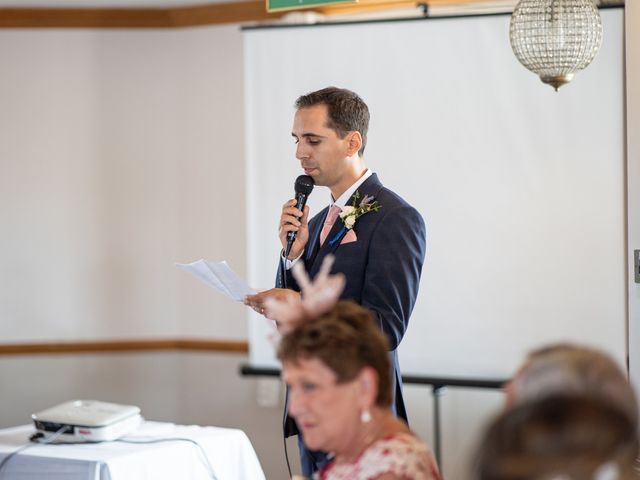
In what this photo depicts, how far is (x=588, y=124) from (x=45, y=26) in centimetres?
283

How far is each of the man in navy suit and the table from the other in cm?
49

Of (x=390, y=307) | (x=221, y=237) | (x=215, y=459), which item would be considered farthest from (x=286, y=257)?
(x=221, y=237)

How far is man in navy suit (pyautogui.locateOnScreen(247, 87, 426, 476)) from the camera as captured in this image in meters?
2.69

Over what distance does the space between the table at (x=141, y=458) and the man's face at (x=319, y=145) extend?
3.29ft

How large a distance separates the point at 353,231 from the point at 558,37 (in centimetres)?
108

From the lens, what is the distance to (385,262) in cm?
269

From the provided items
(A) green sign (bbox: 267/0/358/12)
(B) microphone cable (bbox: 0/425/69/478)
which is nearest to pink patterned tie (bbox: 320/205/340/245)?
(A) green sign (bbox: 267/0/358/12)

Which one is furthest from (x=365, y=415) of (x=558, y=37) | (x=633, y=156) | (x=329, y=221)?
(x=558, y=37)

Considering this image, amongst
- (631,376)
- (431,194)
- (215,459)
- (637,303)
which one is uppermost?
(431,194)

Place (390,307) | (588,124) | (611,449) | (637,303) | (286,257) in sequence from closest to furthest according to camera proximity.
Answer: (611,449)
(390,307)
(286,257)
(637,303)
(588,124)

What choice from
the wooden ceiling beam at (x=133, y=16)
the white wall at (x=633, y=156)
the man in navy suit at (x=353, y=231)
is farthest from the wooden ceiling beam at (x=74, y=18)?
the white wall at (x=633, y=156)

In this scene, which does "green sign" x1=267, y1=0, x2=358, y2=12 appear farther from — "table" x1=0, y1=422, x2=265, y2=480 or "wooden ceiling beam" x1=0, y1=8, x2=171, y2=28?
"wooden ceiling beam" x1=0, y1=8, x2=171, y2=28

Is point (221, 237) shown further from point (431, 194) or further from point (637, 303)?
point (637, 303)

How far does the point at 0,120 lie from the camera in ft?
17.1
